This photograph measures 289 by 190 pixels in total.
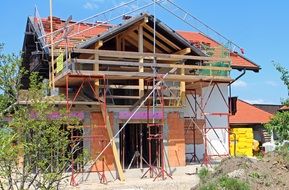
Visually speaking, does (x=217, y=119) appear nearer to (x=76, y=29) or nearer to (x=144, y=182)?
(x=144, y=182)

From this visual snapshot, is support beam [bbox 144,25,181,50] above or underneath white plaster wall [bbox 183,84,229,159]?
above

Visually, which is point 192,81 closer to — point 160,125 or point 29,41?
point 160,125

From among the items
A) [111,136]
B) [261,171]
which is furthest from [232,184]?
[111,136]

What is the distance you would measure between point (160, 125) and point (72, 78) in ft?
12.9

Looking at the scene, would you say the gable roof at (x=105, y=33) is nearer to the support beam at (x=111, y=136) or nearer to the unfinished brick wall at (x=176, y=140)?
the support beam at (x=111, y=136)

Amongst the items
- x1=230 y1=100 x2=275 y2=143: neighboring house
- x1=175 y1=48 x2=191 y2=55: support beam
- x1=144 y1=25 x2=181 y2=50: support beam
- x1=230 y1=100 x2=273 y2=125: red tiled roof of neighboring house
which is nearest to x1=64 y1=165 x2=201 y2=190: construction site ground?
x1=175 y1=48 x2=191 y2=55: support beam

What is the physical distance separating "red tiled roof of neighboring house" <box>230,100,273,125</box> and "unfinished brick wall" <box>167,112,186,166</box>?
10.0 meters

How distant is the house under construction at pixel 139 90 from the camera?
722 inches

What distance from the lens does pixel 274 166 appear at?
11531mm

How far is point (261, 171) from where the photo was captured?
36.7 ft

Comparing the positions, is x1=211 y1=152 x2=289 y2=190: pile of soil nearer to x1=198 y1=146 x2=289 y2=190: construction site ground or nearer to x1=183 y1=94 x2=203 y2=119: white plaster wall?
x1=198 y1=146 x2=289 y2=190: construction site ground

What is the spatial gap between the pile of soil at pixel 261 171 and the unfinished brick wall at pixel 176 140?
7.51 m

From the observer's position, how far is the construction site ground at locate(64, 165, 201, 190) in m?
15.8

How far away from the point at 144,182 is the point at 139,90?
4.49 meters
